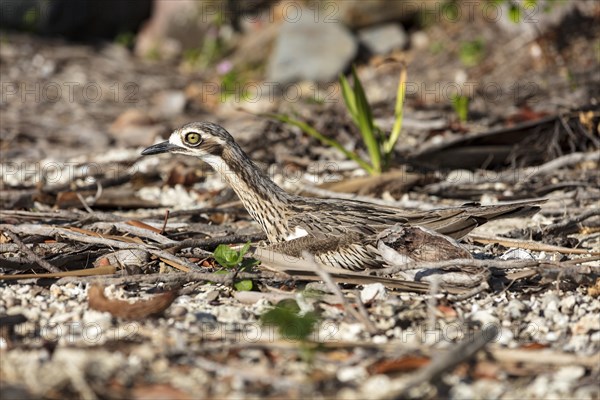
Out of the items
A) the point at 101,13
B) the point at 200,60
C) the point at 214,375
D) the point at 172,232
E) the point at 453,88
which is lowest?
the point at 214,375

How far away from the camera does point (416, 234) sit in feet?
12.9

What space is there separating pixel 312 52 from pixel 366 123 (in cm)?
463

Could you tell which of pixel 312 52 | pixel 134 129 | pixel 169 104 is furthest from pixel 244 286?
pixel 312 52

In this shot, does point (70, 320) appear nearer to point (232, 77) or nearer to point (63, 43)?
point (232, 77)

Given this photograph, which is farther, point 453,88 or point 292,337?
point 453,88

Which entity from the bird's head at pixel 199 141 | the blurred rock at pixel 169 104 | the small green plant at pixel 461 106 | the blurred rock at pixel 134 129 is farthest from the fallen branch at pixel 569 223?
Answer: the blurred rock at pixel 169 104

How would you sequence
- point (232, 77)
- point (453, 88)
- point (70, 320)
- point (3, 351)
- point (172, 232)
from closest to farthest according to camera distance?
point (3, 351)
point (70, 320)
point (172, 232)
point (453, 88)
point (232, 77)

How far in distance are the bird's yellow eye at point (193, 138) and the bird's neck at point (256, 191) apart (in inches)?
4.3

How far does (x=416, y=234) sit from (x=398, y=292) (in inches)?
12.5

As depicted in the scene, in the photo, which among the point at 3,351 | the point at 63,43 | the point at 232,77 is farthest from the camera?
the point at 63,43

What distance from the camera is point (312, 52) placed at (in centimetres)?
1024

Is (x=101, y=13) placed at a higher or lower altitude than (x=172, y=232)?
higher

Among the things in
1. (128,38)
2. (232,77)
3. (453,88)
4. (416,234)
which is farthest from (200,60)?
(416,234)

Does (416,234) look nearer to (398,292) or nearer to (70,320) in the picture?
(398,292)
